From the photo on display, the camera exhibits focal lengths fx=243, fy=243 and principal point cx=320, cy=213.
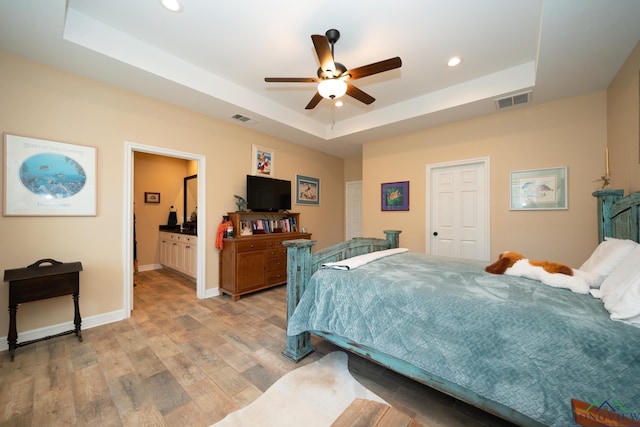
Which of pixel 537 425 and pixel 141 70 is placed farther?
pixel 141 70

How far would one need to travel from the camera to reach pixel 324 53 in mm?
2002

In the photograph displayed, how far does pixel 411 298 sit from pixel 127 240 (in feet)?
10.6

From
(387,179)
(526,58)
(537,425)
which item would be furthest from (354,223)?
(537,425)

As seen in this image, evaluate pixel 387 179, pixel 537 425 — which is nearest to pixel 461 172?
pixel 387 179

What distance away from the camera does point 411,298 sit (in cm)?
150

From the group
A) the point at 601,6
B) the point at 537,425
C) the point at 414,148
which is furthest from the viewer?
the point at 414,148

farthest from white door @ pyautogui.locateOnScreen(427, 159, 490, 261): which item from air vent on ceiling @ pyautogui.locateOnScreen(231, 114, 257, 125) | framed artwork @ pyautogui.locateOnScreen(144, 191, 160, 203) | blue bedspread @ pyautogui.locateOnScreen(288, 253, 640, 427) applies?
framed artwork @ pyautogui.locateOnScreen(144, 191, 160, 203)

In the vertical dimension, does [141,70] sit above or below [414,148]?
above

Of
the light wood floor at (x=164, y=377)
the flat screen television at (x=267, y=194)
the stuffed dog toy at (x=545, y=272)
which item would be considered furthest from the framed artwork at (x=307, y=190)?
the stuffed dog toy at (x=545, y=272)

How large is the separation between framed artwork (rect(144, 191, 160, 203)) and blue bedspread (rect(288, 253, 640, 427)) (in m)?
4.90

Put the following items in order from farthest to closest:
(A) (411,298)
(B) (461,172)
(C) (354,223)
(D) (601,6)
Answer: (C) (354,223) → (B) (461,172) → (D) (601,6) → (A) (411,298)

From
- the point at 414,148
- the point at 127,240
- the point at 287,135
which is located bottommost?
the point at 127,240

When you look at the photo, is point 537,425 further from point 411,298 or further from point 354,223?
point 354,223

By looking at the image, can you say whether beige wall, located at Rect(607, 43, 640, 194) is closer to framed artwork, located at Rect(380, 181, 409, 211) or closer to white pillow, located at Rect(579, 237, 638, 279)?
white pillow, located at Rect(579, 237, 638, 279)
